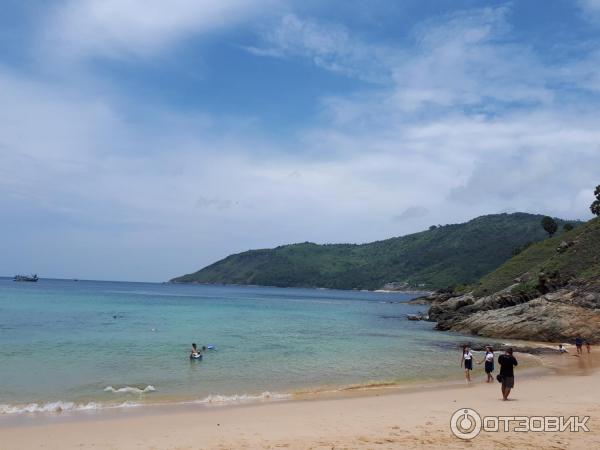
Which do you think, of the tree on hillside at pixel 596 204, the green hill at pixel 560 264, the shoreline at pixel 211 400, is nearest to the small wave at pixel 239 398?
the shoreline at pixel 211 400

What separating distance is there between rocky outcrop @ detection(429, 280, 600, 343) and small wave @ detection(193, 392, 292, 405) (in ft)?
104

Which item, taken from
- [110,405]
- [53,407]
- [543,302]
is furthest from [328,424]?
[543,302]

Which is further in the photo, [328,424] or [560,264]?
[560,264]

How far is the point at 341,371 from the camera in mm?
26297

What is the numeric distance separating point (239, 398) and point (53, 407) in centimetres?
651

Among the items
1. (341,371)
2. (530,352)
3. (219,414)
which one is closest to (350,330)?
(530,352)

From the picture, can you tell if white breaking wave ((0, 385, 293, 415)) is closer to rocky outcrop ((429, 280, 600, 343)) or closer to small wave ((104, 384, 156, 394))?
small wave ((104, 384, 156, 394))

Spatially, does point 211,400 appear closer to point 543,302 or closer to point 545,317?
point 545,317

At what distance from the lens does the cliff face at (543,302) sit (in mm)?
43125

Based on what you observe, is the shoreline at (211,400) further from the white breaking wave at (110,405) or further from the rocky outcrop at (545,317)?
the rocky outcrop at (545,317)

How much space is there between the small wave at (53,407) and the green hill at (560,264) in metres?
46.6

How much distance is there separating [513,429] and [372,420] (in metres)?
3.81

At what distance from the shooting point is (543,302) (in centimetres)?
4734

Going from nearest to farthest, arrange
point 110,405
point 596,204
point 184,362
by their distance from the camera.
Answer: point 110,405, point 184,362, point 596,204
